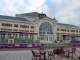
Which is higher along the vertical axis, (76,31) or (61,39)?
(76,31)

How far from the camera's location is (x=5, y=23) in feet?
97.7

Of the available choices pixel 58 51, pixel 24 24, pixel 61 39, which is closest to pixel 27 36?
pixel 24 24

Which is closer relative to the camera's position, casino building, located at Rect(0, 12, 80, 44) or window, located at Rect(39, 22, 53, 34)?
casino building, located at Rect(0, 12, 80, 44)

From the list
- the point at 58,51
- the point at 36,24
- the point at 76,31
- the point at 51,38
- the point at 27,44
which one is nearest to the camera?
the point at 58,51

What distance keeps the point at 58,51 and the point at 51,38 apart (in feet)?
93.8

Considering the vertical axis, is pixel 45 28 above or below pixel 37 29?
above

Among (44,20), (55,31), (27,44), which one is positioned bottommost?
(27,44)

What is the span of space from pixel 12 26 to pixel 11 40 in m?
7.74

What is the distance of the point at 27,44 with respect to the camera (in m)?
23.5

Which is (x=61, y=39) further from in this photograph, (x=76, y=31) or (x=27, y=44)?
(x=27, y=44)

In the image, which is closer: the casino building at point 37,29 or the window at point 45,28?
the casino building at point 37,29

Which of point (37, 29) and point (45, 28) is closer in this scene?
point (37, 29)

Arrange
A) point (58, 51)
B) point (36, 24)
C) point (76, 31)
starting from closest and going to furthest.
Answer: point (58, 51) → point (36, 24) → point (76, 31)

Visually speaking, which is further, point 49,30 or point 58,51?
point 49,30
